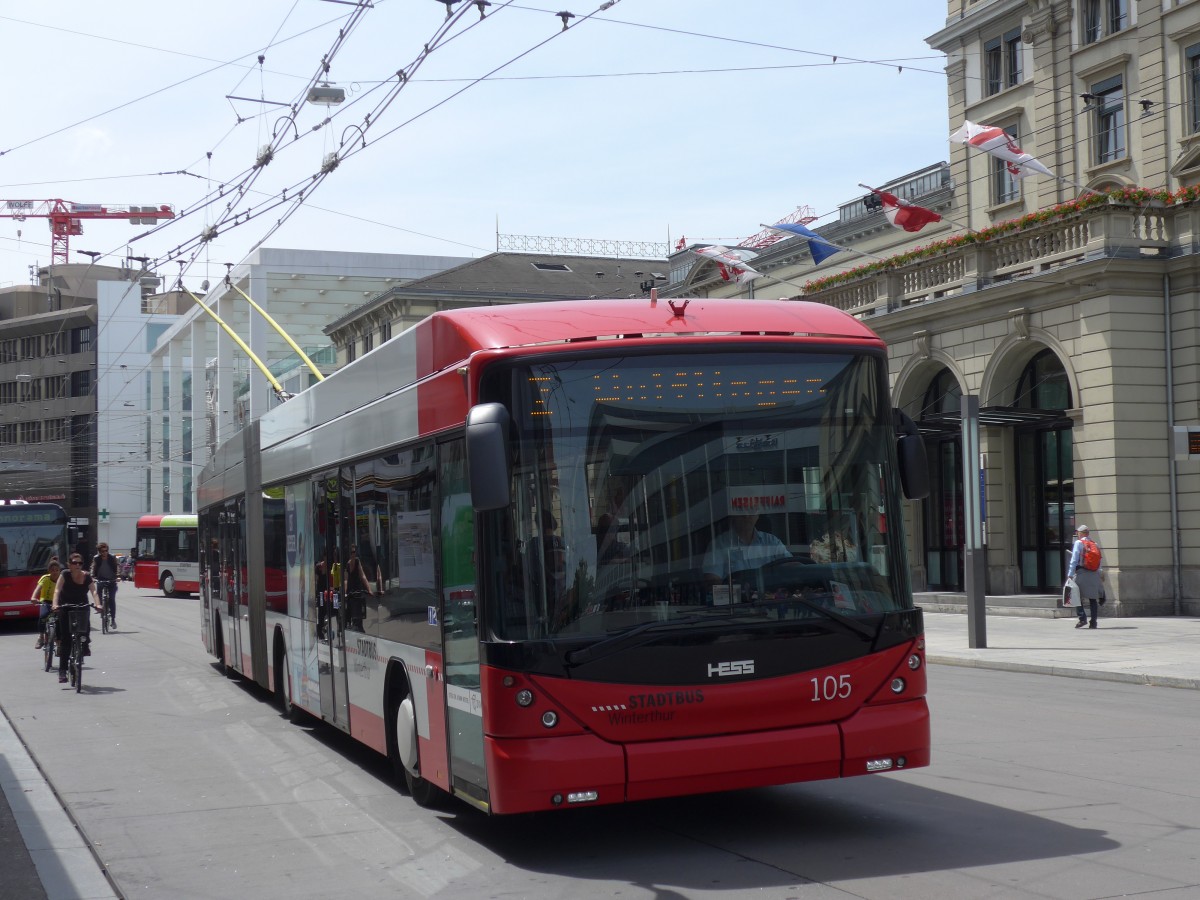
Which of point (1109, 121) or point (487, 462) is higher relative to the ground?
point (1109, 121)

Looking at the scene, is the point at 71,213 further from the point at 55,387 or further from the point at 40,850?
the point at 40,850

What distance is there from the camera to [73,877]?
24.8 feet

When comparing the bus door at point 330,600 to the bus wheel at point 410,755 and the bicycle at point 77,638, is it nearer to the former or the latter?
the bus wheel at point 410,755

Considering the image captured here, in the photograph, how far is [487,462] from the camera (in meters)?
7.04

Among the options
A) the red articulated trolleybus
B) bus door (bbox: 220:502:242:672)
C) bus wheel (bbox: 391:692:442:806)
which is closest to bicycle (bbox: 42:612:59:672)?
bus door (bbox: 220:502:242:672)

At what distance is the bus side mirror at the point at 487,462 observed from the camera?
7.02m

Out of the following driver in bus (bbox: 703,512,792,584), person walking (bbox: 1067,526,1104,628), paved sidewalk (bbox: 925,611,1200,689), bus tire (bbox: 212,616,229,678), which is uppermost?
driver in bus (bbox: 703,512,792,584)

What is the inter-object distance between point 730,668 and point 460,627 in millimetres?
1478

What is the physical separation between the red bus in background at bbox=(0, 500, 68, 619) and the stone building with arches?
59.9 feet

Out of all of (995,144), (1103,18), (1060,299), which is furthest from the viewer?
(1103,18)

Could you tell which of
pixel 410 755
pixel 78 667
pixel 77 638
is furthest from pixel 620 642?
pixel 77 638

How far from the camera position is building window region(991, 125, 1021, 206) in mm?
35750

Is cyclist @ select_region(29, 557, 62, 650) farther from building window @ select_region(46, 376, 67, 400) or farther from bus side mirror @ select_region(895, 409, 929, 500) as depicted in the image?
building window @ select_region(46, 376, 67, 400)

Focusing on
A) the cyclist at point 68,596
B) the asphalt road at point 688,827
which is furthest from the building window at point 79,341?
the asphalt road at point 688,827
